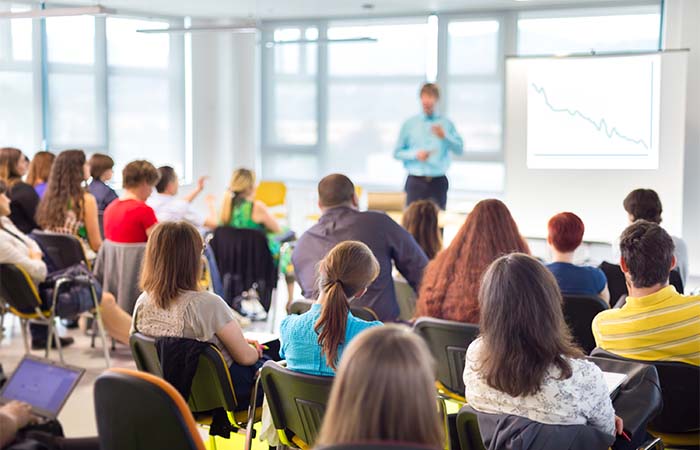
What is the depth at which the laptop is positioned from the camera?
102 inches

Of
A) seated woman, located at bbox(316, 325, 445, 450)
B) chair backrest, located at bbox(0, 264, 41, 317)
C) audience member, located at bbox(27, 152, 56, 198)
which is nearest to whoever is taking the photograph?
seated woman, located at bbox(316, 325, 445, 450)

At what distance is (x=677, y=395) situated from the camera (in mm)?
3158

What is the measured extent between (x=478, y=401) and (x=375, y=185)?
8446mm

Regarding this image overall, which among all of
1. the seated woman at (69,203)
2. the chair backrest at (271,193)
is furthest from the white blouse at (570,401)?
the chair backrest at (271,193)

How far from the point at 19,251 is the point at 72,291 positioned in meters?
0.39

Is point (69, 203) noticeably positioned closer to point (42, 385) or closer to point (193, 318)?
point (193, 318)

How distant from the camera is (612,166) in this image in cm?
801

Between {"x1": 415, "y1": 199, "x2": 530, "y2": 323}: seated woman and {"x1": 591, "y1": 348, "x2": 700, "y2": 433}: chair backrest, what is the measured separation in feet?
2.72

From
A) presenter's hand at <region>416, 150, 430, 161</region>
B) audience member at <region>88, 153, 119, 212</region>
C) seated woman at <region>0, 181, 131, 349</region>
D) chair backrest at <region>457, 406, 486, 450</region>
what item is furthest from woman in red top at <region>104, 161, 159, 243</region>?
chair backrest at <region>457, 406, 486, 450</region>

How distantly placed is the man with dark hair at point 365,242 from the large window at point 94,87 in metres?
5.91

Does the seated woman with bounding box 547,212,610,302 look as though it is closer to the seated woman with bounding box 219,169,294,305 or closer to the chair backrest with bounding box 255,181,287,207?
the seated woman with bounding box 219,169,294,305

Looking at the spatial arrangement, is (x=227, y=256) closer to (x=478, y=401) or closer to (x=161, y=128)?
(x=478, y=401)

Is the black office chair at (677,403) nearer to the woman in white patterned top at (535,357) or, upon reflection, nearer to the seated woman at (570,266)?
the woman in white patterned top at (535,357)

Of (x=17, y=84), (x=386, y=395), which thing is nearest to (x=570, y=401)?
(x=386, y=395)
